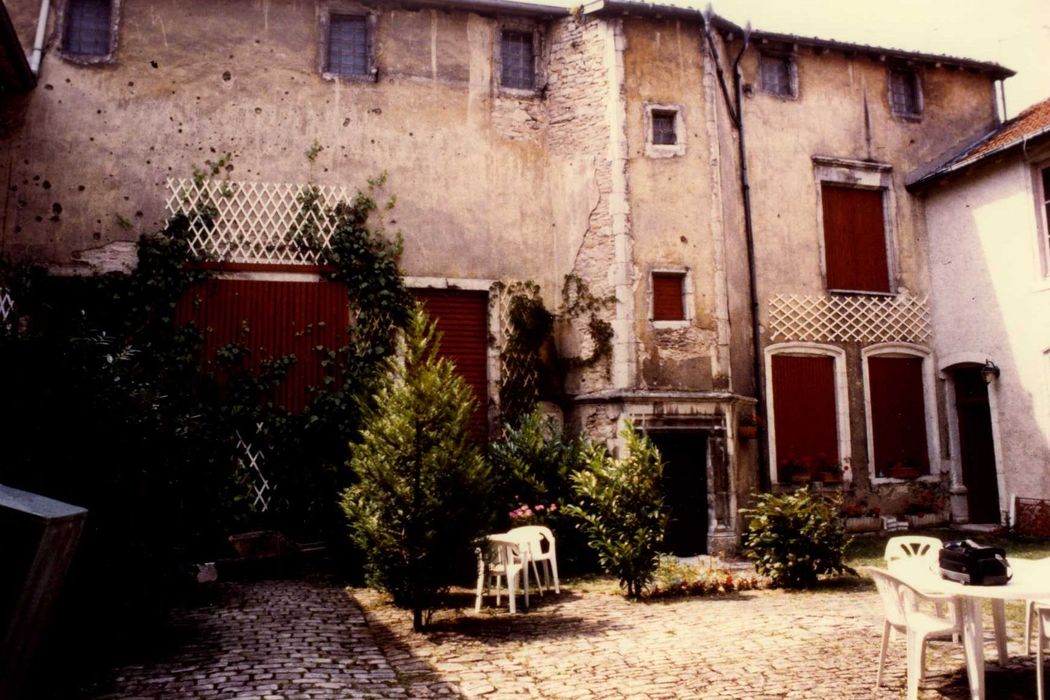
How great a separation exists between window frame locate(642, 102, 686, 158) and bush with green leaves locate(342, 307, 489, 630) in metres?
5.94

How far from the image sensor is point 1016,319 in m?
11.4

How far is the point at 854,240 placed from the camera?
1265 cm

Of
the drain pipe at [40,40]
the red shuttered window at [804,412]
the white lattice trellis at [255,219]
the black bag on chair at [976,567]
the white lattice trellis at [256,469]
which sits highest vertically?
the drain pipe at [40,40]

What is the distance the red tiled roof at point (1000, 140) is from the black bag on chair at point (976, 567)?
29.4 ft

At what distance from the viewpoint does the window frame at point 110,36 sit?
1020 cm

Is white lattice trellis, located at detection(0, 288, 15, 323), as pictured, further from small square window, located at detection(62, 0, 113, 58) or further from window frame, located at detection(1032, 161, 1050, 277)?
window frame, located at detection(1032, 161, 1050, 277)

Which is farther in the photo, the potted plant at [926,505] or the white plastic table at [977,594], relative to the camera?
the potted plant at [926,505]

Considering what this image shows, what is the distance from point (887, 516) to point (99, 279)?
1207 centimetres

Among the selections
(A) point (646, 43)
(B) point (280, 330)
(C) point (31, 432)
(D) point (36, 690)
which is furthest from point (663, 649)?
(A) point (646, 43)

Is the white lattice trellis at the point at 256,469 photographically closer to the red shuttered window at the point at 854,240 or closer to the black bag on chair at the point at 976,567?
the black bag on chair at the point at 976,567

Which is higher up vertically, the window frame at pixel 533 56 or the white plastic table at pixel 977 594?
the window frame at pixel 533 56

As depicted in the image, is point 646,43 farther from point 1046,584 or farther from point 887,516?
point 1046,584

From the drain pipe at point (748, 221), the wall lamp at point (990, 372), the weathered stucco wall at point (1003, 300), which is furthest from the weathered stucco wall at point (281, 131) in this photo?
the wall lamp at point (990, 372)

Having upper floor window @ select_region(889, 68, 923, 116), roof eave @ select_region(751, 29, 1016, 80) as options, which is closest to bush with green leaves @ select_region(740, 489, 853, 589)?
roof eave @ select_region(751, 29, 1016, 80)
